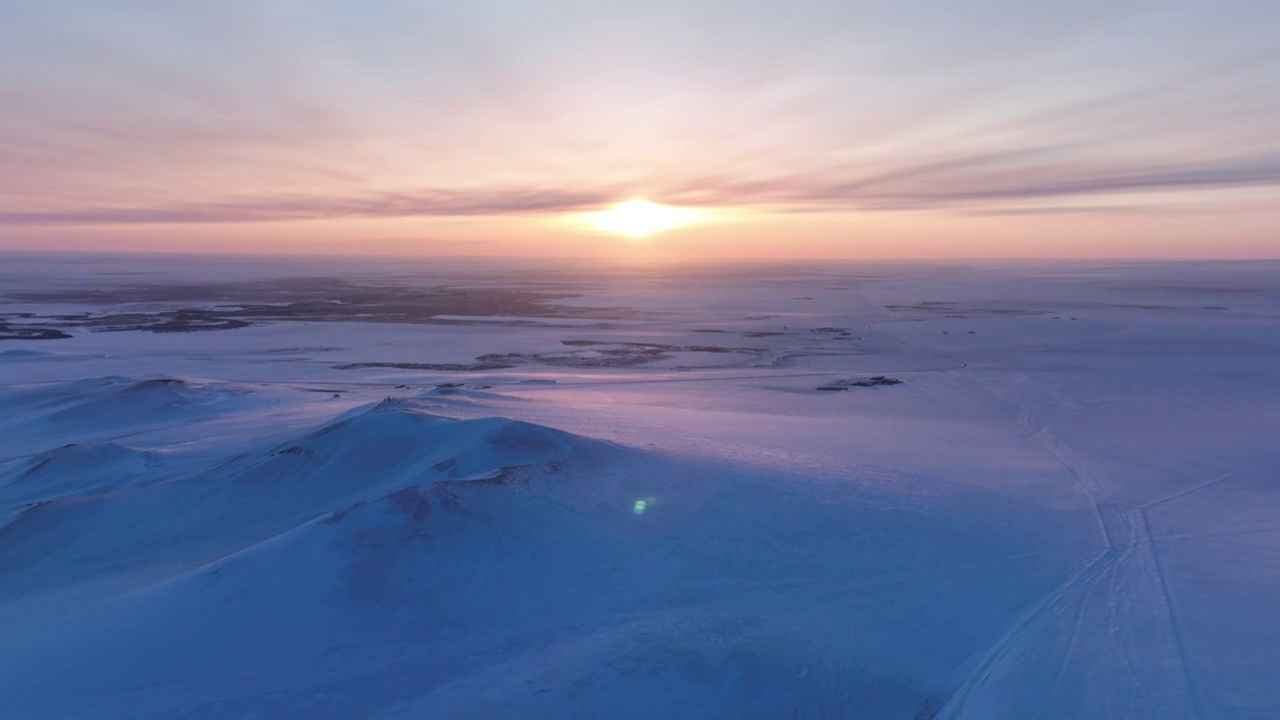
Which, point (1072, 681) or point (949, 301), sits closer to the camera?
point (1072, 681)

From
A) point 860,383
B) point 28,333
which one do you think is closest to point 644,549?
point 860,383

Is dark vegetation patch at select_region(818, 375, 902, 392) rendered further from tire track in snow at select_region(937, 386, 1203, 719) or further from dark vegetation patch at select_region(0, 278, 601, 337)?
dark vegetation patch at select_region(0, 278, 601, 337)

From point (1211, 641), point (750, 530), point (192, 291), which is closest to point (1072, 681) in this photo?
point (1211, 641)

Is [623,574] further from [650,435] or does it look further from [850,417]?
[850,417]

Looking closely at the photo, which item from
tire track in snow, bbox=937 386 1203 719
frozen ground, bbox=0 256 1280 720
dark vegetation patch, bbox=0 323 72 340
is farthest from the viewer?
dark vegetation patch, bbox=0 323 72 340

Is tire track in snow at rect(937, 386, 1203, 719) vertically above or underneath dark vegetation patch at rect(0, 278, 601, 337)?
underneath

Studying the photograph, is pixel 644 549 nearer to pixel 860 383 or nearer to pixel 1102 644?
pixel 1102 644

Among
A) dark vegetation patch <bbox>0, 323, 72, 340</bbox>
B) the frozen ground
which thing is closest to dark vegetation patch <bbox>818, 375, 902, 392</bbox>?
the frozen ground

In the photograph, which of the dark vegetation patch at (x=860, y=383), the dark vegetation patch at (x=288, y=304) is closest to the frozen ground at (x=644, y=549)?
the dark vegetation patch at (x=860, y=383)

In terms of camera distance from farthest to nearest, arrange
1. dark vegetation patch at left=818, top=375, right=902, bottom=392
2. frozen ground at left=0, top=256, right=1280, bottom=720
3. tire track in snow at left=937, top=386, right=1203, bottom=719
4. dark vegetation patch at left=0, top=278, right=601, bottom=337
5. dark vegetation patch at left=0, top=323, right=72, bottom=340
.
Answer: dark vegetation patch at left=0, top=278, right=601, bottom=337 < dark vegetation patch at left=0, top=323, right=72, bottom=340 < dark vegetation patch at left=818, top=375, right=902, bottom=392 < frozen ground at left=0, top=256, right=1280, bottom=720 < tire track in snow at left=937, top=386, right=1203, bottom=719
